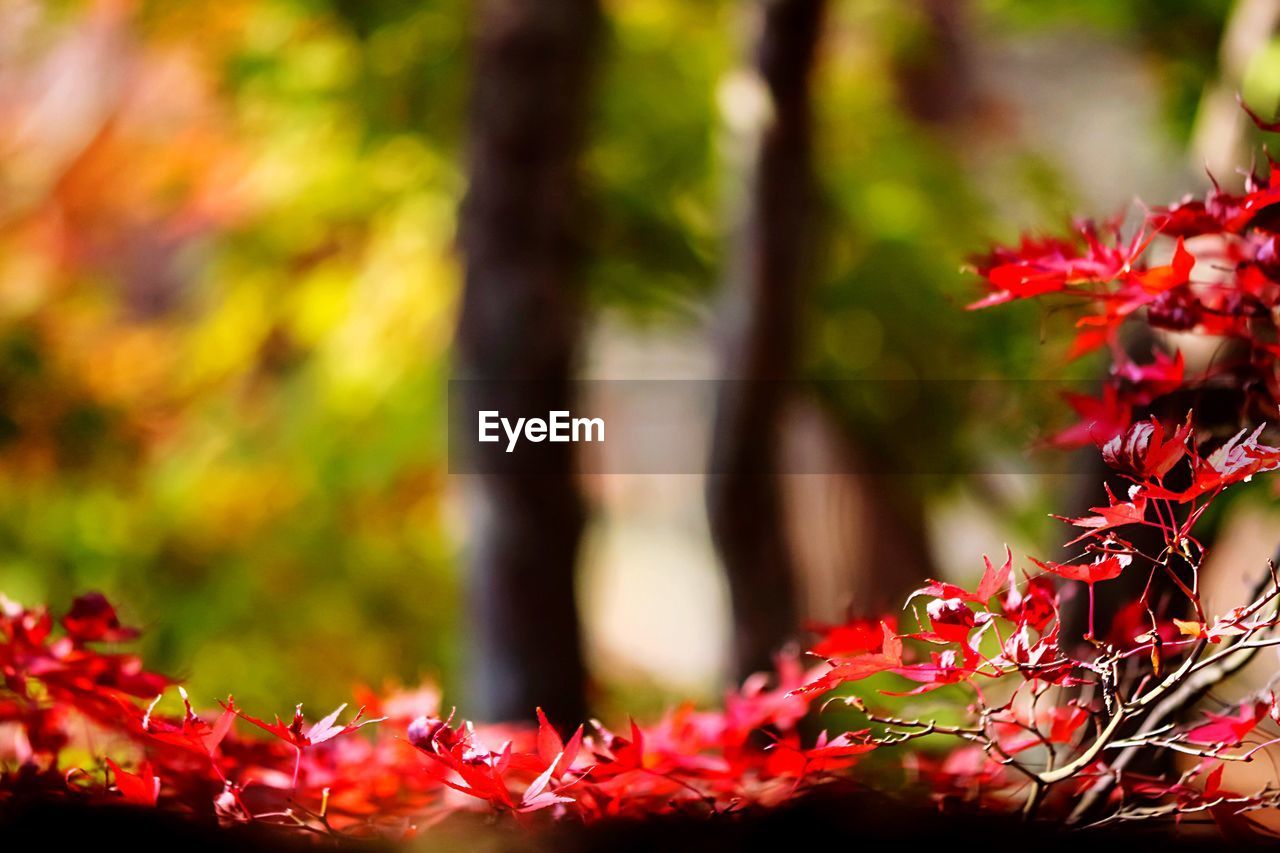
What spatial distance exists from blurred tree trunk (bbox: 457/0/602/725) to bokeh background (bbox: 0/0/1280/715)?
0.35 ft

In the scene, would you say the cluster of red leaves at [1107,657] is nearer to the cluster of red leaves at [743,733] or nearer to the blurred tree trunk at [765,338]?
the cluster of red leaves at [743,733]

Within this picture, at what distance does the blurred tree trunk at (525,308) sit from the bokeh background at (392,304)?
0.11 metres

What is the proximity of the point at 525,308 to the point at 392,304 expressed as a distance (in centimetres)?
88

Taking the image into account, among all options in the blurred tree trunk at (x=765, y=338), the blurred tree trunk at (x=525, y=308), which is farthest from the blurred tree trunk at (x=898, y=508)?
the blurred tree trunk at (x=525, y=308)

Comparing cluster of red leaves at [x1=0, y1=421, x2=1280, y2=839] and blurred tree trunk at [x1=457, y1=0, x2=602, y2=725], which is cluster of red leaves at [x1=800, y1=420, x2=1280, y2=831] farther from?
blurred tree trunk at [x1=457, y1=0, x2=602, y2=725]

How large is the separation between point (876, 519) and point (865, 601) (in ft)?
0.68

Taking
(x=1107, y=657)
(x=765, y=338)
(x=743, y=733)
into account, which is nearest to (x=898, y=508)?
(x=765, y=338)

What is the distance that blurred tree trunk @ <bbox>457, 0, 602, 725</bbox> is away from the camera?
5.32 feet

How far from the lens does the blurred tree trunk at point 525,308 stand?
1621 millimetres

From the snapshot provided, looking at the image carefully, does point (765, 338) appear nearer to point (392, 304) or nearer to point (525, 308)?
point (525, 308)

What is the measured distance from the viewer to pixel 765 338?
1.58m

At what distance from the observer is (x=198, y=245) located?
3.10 m

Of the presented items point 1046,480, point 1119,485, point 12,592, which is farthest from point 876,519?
point 12,592

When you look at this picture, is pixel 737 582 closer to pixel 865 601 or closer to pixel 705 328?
pixel 705 328
